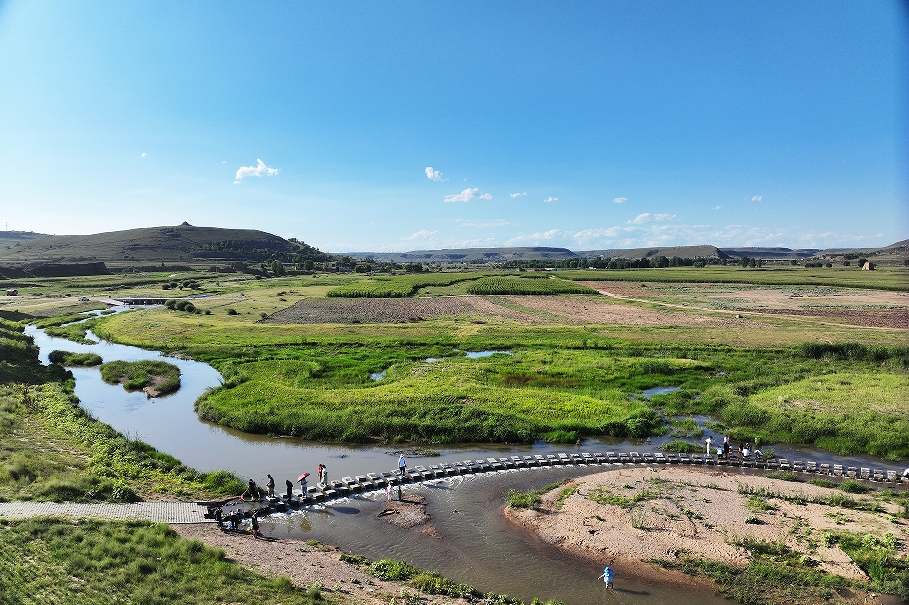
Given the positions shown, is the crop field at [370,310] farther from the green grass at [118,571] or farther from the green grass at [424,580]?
the green grass at [424,580]

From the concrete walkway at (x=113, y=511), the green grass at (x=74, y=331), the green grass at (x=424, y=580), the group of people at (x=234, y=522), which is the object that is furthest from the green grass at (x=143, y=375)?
the green grass at (x=424, y=580)

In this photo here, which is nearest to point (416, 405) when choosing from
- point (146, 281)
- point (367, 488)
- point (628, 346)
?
point (367, 488)

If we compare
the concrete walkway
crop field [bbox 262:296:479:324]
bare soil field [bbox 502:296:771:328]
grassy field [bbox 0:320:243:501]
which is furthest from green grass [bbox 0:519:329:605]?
bare soil field [bbox 502:296:771:328]

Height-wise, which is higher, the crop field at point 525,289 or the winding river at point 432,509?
the crop field at point 525,289

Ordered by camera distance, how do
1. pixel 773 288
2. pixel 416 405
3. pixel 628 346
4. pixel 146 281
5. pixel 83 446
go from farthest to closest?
1. pixel 146 281
2. pixel 773 288
3. pixel 628 346
4. pixel 416 405
5. pixel 83 446

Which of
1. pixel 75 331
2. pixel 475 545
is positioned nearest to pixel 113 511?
pixel 475 545

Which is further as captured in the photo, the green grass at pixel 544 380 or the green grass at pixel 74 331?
the green grass at pixel 74 331

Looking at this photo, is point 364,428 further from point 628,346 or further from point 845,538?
point 628,346
